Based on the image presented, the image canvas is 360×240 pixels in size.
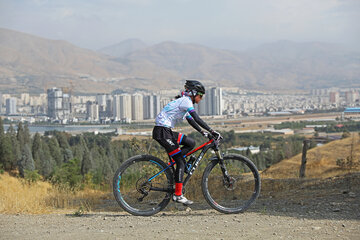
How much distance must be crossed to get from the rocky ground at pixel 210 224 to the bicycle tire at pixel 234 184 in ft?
0.60

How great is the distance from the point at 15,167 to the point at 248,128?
3812cm

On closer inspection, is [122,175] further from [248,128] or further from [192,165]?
Answer: [248,128]

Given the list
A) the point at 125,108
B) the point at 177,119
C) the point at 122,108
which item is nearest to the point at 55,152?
the point at 125,108

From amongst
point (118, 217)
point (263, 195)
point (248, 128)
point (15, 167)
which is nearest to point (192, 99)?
point (118, 217)

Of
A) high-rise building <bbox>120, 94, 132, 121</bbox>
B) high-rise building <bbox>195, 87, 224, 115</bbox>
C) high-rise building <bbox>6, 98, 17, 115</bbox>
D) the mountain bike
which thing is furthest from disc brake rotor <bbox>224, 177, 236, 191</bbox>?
high-rise building <bbox>6, 98, 17, 115</bbox>

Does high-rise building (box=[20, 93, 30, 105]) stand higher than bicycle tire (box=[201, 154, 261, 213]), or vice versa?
high-rise building (box=[20, 93, 30, 105])

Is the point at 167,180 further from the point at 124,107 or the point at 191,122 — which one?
the point at 124,107

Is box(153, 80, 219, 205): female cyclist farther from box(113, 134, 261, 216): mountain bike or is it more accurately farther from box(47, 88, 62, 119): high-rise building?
box(47, 88, 62, 119): high-rise building

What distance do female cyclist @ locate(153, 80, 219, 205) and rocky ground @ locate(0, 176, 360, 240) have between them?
673mm

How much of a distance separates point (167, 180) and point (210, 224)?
42.9 inches

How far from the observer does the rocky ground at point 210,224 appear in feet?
16.0

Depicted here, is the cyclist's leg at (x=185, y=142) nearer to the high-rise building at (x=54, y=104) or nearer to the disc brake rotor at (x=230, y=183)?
the disc brake rotor at (x=230, y=183)

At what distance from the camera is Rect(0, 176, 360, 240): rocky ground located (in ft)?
16.0

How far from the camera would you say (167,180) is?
20.4ft
